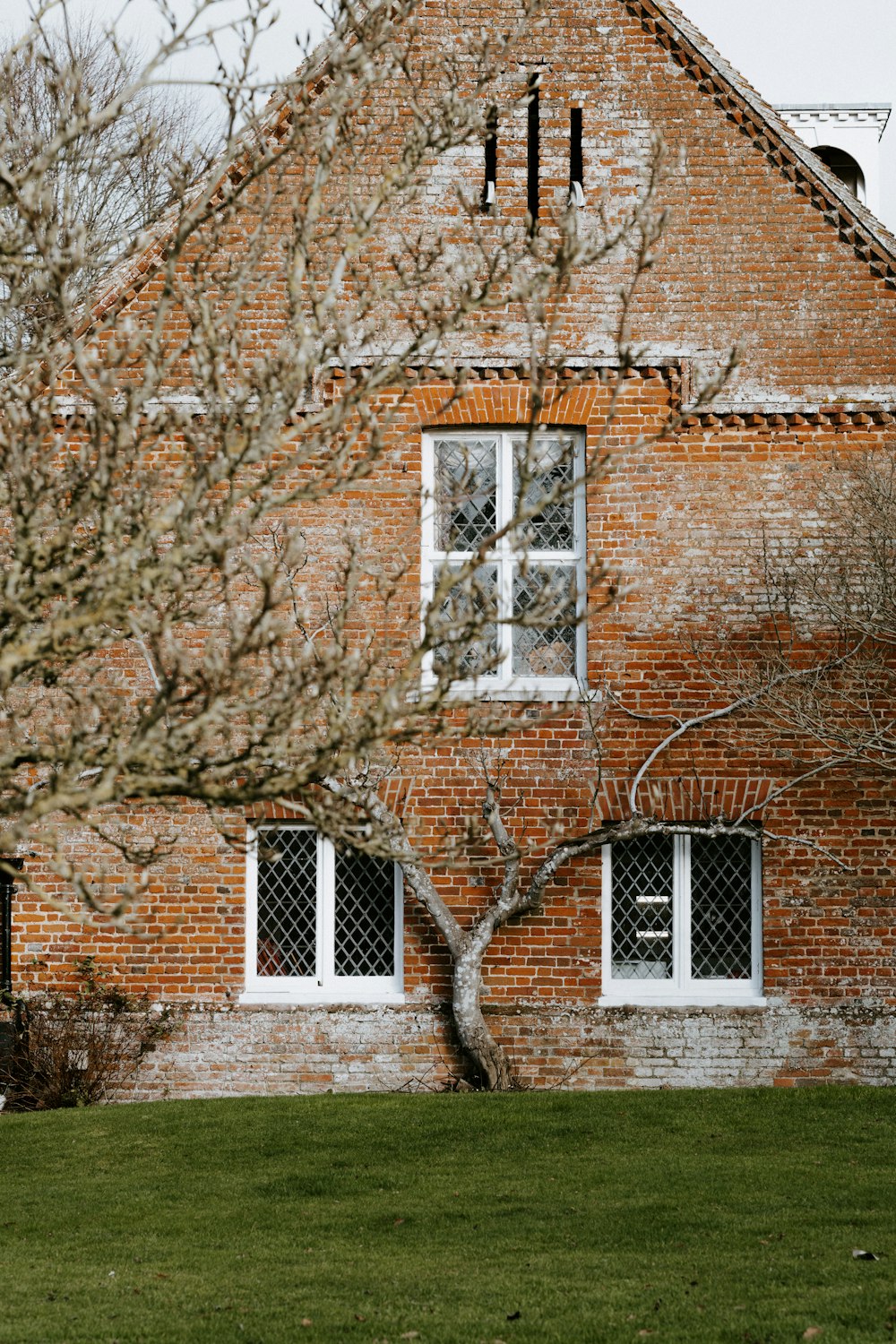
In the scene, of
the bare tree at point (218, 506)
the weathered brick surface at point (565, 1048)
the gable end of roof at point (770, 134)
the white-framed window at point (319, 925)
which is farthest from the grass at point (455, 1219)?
the gable end of roof at point (770, 134)

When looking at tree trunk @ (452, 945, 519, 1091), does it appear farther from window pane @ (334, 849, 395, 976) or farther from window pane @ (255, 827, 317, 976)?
window pane @ (255, 827, 317, 976)

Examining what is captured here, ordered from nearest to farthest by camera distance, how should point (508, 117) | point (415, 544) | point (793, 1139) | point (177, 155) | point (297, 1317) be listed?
point (177, 155) → point (297, 1317) → point (793, 1139) → point (415, 544) → point (508, 117)

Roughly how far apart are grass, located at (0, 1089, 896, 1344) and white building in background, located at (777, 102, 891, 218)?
62.4 ft

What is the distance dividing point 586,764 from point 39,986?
496 cm

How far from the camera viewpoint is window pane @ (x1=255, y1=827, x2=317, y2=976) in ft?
42.7

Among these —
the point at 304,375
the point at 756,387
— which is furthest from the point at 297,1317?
the point at 756,387

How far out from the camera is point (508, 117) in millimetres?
13484

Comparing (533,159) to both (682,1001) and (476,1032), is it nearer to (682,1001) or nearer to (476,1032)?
(682,1001)

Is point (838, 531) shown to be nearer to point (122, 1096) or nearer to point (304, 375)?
point (122, 1096)

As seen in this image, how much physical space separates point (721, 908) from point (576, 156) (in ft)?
21.8

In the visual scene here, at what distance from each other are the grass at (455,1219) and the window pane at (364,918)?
130 centimetres

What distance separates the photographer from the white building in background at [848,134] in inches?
1025

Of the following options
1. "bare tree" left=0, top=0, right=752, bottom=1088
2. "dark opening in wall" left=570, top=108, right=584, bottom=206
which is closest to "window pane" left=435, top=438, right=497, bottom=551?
"dark opening in wall" left=570, top=108, right=584, bottom=206

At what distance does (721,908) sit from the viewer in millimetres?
13008
